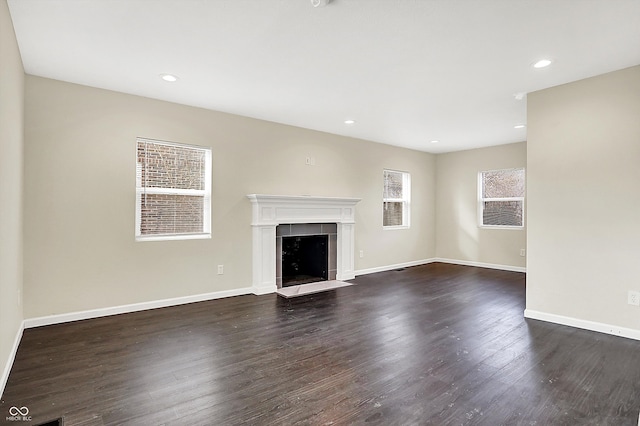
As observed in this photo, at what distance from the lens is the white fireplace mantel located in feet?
15.7

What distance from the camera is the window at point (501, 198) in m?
6.48

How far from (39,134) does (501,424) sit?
15.0 feet

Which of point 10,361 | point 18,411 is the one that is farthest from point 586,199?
point 10,361

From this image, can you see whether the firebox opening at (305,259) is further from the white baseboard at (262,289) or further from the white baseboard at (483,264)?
the white baseboard at (483,264)

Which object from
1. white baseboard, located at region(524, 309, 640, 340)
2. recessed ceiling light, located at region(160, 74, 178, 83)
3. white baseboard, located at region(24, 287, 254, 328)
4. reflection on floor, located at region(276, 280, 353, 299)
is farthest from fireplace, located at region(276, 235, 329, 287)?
white baseboard, located at region(524, 309, 640, 340)

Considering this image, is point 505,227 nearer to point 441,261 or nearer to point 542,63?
point 441,261

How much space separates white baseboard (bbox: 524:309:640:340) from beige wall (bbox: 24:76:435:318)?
139 inches

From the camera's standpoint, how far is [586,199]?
332 cm

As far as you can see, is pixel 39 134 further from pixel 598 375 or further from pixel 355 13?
pixel 598 375

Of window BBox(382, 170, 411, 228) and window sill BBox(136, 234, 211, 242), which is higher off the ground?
window BBox(382, 170, 411, 228)

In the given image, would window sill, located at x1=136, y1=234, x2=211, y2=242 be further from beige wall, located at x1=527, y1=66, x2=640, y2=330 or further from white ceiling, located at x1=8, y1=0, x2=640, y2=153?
beige wall, located at x1=527, y1=66, x2=640, y2=330

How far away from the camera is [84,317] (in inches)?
141

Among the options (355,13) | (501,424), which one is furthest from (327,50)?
(501,424)

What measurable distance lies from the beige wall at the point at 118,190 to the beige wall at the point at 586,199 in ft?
10.6
